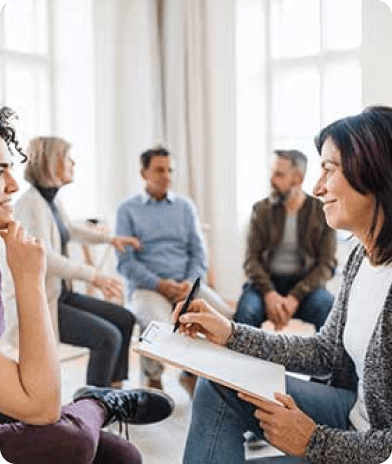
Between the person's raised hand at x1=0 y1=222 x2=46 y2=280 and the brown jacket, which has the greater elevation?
the person's raised hand at x1=0 y1=222 x2=46 y2=280

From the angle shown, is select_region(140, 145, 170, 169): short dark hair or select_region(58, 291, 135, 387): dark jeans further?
select_region(140, 145, 170, 169): short dark hair

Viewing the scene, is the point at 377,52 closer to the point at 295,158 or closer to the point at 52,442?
the point at 295,158

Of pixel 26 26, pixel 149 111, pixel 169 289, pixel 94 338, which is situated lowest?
pixel 94 338

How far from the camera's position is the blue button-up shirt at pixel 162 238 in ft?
9.69

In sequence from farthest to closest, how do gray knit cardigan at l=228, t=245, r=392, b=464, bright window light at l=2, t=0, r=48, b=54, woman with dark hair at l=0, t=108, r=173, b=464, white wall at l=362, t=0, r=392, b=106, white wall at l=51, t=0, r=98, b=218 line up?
white wall at l=51, t=0, r=98, b=218 < bright window light at l=2, t=0, r=48, b=54 < white wall at l=362, t=0, r=392, b=106 < gray knit cardigan at l=228, t=245, r=392, b=464 < woman with dark hair at l=0, t=108, r=173, b=464

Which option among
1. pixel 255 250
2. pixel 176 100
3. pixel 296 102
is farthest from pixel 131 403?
pixel 296 102

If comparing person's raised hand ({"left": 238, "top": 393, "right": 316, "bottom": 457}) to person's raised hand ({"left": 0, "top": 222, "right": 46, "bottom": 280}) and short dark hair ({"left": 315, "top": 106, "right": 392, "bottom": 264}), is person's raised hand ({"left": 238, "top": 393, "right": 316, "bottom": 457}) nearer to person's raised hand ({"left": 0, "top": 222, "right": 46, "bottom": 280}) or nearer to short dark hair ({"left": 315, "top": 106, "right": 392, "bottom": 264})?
short dark hair ({"left": 315, "top": 106, "right": 392, "bottom": 264})

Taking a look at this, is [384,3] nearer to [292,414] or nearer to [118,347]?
[118,347]

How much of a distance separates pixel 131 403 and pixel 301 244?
143 centimetres

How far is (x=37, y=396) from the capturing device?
3.38 feet

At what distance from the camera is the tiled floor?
215 cm

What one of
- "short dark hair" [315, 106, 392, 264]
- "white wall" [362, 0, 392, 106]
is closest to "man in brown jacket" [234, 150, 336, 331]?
"white wall" [362, 0, 392, 106]

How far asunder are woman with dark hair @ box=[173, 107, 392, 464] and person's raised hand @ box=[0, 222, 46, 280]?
1.51 ft

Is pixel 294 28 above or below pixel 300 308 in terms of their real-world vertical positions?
above
